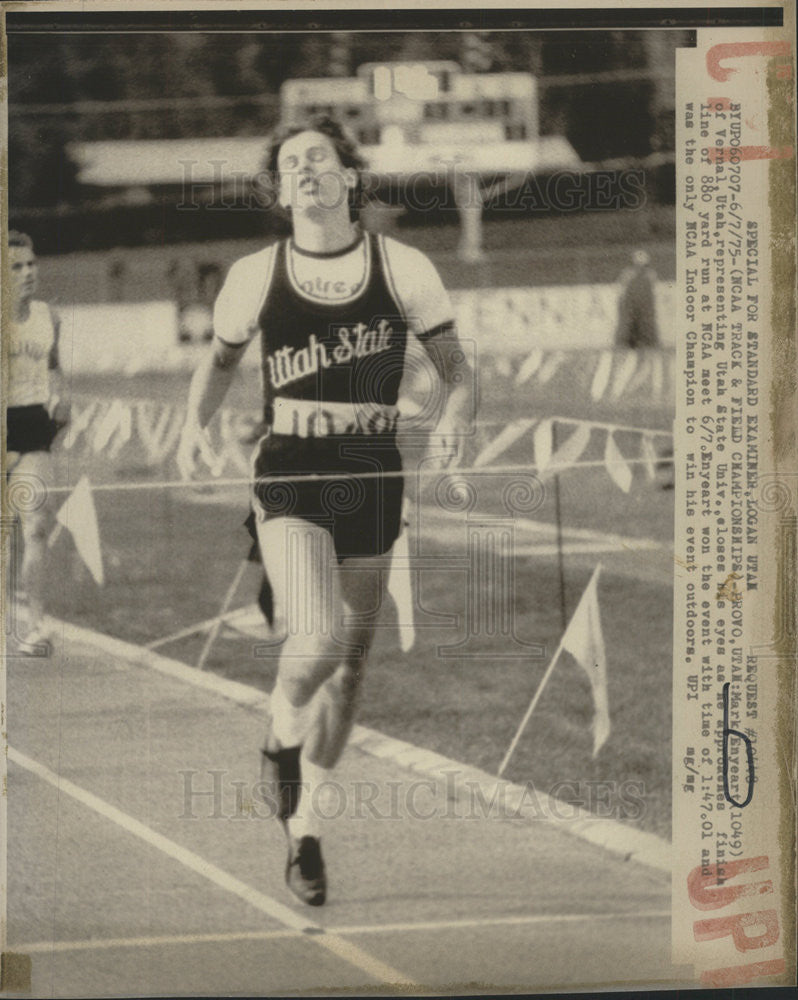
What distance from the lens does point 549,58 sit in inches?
44.8

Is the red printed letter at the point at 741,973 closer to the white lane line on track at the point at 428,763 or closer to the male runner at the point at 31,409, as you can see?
the white lane line on track at the point at 428,763

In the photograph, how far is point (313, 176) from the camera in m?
1.14

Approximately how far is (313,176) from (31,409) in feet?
1.96

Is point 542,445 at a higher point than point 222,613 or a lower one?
higher

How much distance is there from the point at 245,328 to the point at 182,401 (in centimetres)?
16

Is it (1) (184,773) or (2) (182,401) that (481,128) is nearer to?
(2) (182,401)

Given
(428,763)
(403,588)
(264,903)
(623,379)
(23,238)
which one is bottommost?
(264,903)

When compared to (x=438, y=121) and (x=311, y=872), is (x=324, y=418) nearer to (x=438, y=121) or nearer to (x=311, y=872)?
(x=438, y=121)

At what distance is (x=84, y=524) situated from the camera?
1.14 meters

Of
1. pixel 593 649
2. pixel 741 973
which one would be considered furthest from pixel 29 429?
pixel 741 973

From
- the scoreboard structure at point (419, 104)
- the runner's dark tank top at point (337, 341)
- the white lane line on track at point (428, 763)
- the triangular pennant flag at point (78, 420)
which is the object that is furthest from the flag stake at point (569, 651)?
the triangular pennant flag at point (78, 420)

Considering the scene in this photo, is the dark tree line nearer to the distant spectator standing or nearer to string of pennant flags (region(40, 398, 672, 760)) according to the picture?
the distant spectator standing

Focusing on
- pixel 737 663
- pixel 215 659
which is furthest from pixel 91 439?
pixel 737 663

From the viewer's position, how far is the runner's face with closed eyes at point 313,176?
113 centimetres
